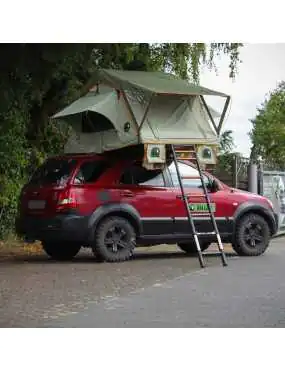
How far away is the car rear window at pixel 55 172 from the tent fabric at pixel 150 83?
1600 millimetres

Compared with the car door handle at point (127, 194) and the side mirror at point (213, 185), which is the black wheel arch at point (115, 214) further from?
the side mirror at point (213, 185)

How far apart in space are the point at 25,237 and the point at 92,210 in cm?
141

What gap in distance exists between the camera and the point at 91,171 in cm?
1312

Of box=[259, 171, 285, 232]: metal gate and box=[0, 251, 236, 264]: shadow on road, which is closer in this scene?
box=[0, 251, 236, 264]: shadow on road

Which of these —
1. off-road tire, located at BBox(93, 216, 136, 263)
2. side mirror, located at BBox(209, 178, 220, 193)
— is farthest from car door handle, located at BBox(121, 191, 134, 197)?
side mirror, located at BBox(209, 178, 220, 193)

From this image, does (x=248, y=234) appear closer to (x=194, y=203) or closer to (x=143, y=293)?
(x=194, y=203)

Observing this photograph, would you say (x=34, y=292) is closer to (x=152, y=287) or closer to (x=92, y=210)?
(x=152, y=287)

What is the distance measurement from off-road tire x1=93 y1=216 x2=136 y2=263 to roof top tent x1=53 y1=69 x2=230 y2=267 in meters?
1.05

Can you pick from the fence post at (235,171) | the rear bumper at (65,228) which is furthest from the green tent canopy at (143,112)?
the fence post at (235,171)

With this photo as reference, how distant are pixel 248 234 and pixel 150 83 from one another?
3262 millimetres

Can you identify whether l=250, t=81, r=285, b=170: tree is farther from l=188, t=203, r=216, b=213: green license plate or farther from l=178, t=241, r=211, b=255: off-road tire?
l=188, t=203, r=216, b=213: green license plate

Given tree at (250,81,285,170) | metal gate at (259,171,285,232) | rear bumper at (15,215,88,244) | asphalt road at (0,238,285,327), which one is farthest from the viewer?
tree at (250,81,285,170)

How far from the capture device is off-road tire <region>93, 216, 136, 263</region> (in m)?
12.8
